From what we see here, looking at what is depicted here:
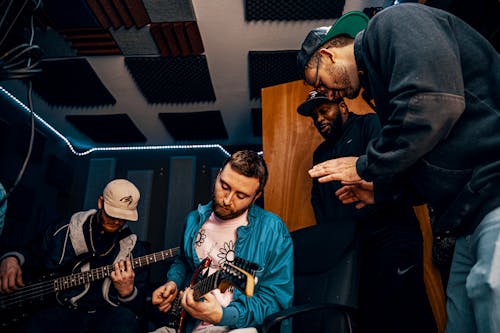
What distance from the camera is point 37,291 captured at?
240 centimetres

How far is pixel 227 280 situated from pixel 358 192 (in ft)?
2.22

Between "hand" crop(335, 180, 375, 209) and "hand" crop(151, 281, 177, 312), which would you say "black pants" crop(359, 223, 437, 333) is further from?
"hand" crop(151, 281, 177, 312)

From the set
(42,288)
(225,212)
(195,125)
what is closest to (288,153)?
(225,212)

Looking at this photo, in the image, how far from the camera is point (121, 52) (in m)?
3.25

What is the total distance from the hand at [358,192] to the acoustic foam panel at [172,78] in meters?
2.60

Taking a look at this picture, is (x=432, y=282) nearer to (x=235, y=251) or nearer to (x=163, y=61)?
(x=235, y=251)

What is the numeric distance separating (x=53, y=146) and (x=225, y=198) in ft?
13.0

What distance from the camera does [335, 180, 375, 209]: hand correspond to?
1218mm

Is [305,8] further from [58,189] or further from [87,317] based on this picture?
[58,189]

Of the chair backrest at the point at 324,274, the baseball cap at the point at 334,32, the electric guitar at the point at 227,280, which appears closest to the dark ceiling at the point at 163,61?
the baseball cap at the point at 334,32

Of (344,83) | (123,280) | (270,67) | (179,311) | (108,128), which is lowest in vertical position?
(179,311)

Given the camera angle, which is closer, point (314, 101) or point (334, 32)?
point (334, 32)

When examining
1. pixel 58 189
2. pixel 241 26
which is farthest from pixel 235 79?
pixel 58 189

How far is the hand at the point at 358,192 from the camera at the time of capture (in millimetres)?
1218
